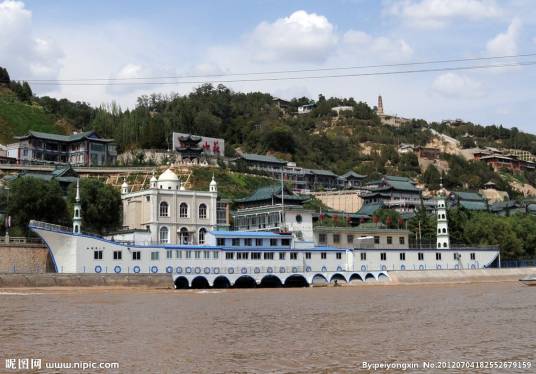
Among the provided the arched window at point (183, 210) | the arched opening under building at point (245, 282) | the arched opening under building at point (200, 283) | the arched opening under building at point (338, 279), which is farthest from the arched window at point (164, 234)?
the arched opening under building at point (338, 279)

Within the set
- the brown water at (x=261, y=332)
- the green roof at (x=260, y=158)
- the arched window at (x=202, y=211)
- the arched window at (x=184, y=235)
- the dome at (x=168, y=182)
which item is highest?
the green roof at (x=260, y=158)

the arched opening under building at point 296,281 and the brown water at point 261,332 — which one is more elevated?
the arched opening under building at point 296,281

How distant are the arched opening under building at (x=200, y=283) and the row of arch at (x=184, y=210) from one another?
13.3m

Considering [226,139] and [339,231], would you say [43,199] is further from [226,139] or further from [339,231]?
[226,139]

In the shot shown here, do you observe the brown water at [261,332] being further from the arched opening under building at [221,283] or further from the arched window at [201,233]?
the arched window at [201,233]

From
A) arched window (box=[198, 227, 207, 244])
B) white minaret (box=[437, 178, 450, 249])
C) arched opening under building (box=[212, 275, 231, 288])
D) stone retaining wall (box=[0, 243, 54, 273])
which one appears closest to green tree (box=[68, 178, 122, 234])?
arched window (box=[198, 227, 207, 244])

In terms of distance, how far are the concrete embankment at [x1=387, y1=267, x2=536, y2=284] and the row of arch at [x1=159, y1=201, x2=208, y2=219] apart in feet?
74.8

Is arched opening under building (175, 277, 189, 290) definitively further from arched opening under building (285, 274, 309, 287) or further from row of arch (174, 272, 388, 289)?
arched opening under building (285, 274, 309, 287)

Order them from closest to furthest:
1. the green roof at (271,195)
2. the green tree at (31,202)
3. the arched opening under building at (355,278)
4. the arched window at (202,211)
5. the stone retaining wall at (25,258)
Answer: the stone retaining wall at (25,258) < the green tree at (31,202) < the arched opening under building at (355,278) < the green roof at (271,195) < the arched window at (202,211)

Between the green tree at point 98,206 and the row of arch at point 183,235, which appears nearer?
the green tree at point 98,206

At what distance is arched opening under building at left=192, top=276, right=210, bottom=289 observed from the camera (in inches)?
2738

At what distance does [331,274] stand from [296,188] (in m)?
62.6

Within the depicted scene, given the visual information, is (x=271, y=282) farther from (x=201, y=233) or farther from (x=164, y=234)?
(x=164, y=234)

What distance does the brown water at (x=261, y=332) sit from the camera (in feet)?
77.9
